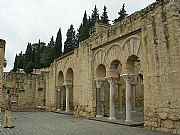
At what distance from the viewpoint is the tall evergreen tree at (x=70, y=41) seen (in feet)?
140

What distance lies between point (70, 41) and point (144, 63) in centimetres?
3459

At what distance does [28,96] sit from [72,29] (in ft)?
79.4

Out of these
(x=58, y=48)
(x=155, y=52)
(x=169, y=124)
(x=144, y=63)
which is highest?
(x=58, y=48)

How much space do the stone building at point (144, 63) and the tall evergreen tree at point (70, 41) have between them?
2542 centimetres

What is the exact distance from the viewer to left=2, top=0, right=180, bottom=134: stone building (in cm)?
889

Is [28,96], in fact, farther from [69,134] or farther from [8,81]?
[69,134]

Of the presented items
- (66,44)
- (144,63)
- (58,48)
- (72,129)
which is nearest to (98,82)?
(144,63)

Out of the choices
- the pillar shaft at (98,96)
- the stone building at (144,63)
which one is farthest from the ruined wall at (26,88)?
the pillar shaft at (98,96)

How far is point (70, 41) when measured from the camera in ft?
145

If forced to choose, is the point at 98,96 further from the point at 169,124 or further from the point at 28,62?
the point at 28,62

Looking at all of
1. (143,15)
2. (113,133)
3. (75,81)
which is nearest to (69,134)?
(113,133)

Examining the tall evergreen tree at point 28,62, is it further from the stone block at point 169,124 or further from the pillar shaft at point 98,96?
the stone block at point 169,124

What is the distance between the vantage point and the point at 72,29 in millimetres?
47188

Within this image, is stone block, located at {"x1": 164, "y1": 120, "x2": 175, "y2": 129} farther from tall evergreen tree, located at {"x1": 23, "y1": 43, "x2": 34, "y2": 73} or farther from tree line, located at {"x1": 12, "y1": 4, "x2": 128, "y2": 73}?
tall evergreen tree, located at {"x1": 23, "y1": 43, "x2": 34, "y2": 73}
